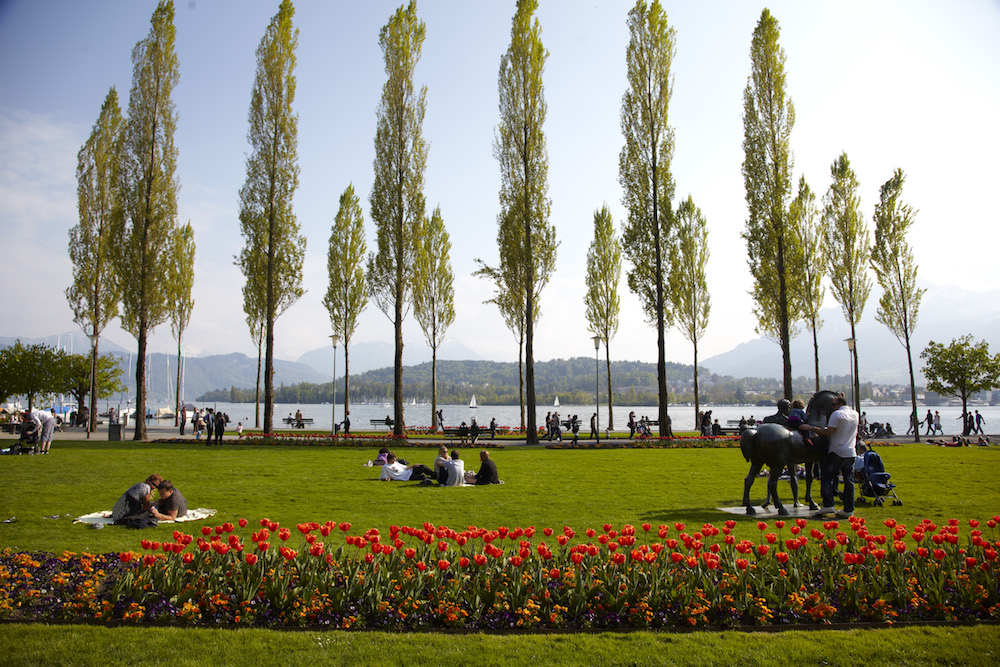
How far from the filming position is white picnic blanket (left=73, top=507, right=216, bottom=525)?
31.8ft

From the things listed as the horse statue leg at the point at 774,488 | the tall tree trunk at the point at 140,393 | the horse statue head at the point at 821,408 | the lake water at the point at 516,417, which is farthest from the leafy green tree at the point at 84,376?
the horse statue head at the point at 821,408

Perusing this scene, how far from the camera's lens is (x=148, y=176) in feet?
98.4

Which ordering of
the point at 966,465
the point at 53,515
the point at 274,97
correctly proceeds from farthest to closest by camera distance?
the point at 274,97 < the point at 966,465 < the point at 53,515

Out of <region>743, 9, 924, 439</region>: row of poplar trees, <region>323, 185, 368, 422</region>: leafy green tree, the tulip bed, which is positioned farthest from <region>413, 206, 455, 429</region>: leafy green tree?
the tulip bed

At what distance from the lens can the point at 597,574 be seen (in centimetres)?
605

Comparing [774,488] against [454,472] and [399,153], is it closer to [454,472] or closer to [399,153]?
[454,472]

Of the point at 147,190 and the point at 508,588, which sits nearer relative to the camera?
the point at 508,588

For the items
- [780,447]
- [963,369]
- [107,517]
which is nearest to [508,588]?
[780,447]

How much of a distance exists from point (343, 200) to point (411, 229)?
609 inches

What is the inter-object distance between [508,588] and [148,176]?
103ft

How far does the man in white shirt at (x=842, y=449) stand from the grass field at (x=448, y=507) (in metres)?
0.54

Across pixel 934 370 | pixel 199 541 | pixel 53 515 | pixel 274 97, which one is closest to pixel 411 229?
pixel 274 97

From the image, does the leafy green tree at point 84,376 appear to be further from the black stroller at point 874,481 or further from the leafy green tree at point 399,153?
the black stroller at point 874,481

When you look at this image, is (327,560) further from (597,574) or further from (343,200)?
(343,200)
